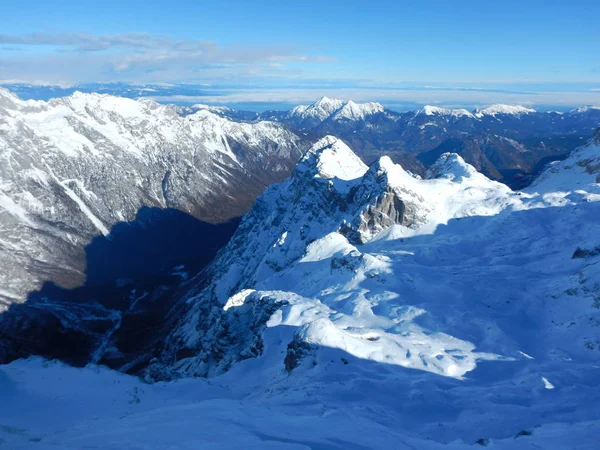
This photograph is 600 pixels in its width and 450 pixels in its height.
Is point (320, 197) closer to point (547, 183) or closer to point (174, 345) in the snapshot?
point (174, 345)

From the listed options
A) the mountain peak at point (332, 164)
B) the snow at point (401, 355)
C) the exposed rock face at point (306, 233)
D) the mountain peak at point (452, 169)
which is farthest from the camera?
the mountain peak at point (332, 164)

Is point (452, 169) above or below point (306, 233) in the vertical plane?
above

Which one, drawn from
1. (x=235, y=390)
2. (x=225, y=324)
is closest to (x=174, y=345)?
(x=225, y=324)

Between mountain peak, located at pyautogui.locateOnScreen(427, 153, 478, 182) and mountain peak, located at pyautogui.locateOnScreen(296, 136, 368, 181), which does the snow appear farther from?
mountain peak, located at pyautogui.locateOnScreen(296, 136, 368, 181)

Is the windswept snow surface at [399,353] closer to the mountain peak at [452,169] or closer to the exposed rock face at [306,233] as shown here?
the exposed rock face at [306,233]

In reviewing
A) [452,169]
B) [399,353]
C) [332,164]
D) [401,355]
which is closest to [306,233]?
[332,164]

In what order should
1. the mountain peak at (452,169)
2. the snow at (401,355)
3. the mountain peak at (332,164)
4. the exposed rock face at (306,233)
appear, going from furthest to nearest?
the mountain peak at (332,164)
the mountain peak at (452,169)
the exposed rock face at (306,233)
the snow at (401,355)

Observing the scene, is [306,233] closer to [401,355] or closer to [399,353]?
[399,353]

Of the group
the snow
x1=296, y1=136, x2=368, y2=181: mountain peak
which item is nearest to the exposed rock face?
x1=296, y1=136, x2=368, y2=181: mountain peak

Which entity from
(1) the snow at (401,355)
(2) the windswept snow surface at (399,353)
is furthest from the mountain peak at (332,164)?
(1) the snow at (401,355)
